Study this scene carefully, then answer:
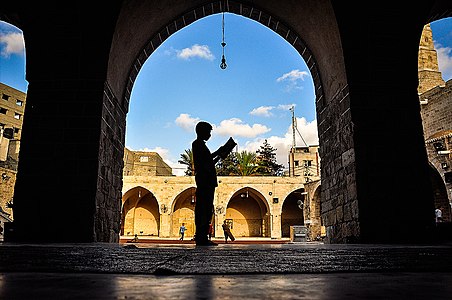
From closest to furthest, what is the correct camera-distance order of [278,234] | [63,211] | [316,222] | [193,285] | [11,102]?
[193,285]
[63,211]
[316,222]
[278,234]
[11,102]

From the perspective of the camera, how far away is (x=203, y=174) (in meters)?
4.53

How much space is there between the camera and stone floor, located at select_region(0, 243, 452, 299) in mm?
1199

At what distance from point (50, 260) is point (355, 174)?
4.22 metres

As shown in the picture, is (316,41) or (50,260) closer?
(50,260)

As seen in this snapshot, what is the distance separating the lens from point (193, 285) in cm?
139

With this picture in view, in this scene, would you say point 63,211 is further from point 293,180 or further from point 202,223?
point 293,180

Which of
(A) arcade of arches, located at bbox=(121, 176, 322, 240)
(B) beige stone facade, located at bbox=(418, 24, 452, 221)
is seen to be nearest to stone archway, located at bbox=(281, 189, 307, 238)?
(A) arcade of arches, located at bbox=(121, 176, 322, 240)

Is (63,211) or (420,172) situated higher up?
(420,172)

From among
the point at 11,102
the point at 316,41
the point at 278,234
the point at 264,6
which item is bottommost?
the point at 278,234

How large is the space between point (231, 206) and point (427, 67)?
58.5 feet

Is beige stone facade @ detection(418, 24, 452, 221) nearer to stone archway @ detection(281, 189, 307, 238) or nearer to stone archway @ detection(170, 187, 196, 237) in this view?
stone archway @ detection(281, 189, 307, 238)

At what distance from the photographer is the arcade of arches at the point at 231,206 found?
25.6 m

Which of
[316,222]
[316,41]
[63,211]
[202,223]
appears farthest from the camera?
[316,222]

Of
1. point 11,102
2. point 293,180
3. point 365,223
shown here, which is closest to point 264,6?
point 365,223
